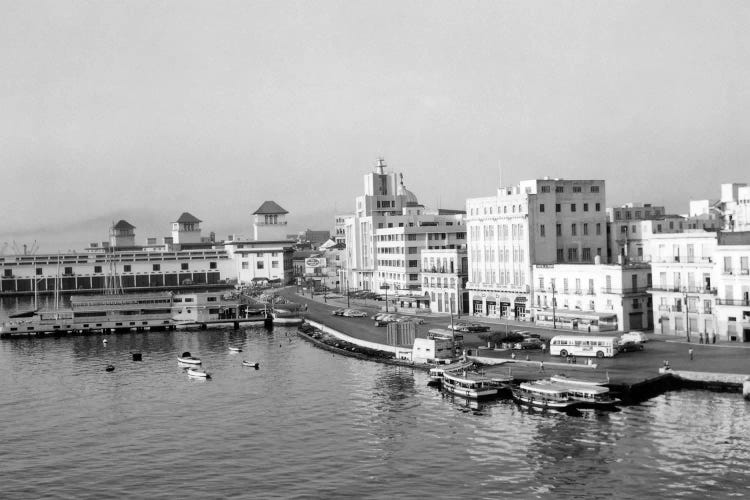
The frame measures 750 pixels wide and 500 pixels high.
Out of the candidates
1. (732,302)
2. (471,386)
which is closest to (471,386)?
(471,386)

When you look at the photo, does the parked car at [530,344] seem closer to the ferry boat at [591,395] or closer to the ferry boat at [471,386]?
the ferry boat at [471,386]

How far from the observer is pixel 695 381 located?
57.1 meters

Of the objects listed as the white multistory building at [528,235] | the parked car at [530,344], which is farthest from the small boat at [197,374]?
the white multistory building at [528,235]

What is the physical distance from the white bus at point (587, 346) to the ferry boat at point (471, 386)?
984cm

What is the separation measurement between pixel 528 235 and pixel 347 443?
1901 inches

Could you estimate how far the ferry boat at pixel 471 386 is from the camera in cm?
5934

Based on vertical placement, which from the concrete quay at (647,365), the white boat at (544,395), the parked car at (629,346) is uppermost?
the parked car at (629,346)

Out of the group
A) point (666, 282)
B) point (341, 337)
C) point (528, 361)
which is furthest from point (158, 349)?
point (666, 282)

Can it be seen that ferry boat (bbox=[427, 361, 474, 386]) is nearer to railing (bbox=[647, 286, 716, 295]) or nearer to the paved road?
the paved road

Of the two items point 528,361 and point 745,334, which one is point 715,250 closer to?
point 745,334

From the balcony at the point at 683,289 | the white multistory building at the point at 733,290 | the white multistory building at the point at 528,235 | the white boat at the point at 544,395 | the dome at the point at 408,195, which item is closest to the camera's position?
the white boat at the point at 544,395

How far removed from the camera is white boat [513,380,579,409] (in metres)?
54.5

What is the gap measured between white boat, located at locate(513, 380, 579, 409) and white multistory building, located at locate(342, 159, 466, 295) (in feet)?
207

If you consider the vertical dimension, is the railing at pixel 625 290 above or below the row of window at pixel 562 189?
below
